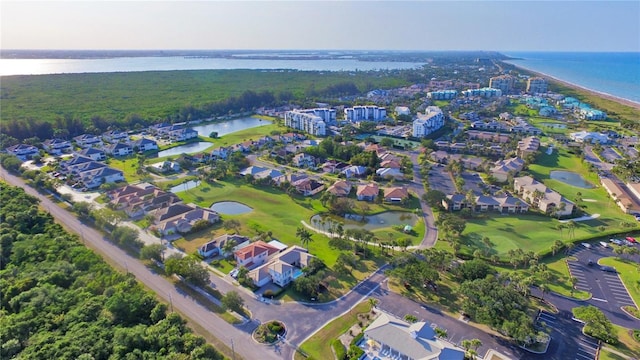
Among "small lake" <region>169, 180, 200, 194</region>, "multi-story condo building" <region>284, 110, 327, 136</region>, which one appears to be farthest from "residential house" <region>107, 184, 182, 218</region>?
"multi-story condo building" <region>284, 110, 327, 136</region>

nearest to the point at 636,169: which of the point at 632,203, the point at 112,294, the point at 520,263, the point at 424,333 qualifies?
the point at 632,203

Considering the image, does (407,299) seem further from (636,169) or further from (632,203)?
(636,169)

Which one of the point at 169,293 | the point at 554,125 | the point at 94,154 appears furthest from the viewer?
the point at 554,125

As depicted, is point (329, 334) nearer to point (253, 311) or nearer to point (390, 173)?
point (253, 311)

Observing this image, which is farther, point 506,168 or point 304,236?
point 506,168

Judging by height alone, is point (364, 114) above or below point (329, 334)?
Result: above

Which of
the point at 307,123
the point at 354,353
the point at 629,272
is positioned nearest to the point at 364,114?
the point at 307,123

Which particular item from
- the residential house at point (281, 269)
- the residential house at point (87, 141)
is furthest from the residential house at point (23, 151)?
the residential house at point (281, 269)
